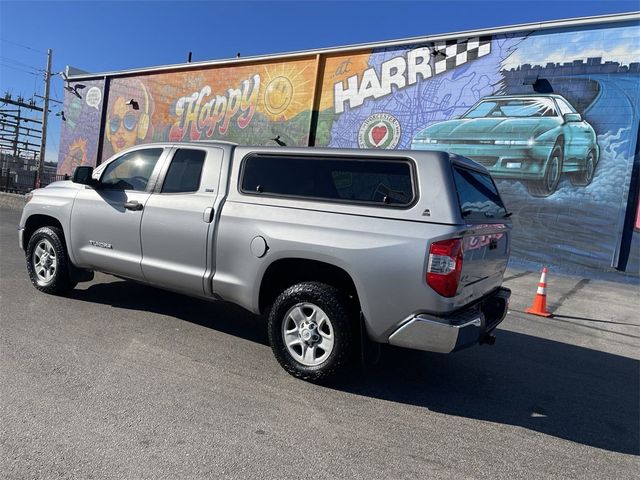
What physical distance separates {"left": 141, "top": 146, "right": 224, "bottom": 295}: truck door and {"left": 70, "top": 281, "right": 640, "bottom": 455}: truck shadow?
85 centimetres

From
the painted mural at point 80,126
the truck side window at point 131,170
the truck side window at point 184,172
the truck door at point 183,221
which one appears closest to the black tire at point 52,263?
the truck side window at point 131,170

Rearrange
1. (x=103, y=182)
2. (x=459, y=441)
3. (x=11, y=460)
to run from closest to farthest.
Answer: (x=11, y=460) → (x=459, y=441) → (x=103, y=182)

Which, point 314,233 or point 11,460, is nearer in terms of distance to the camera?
point 11,460

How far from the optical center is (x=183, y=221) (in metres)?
4.43

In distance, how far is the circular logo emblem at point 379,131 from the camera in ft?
48.9

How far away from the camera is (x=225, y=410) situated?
3217mm

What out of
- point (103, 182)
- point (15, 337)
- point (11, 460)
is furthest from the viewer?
point (103, 182)

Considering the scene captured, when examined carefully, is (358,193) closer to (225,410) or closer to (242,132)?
(225,410)

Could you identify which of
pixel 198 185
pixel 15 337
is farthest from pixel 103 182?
pixel 15 337

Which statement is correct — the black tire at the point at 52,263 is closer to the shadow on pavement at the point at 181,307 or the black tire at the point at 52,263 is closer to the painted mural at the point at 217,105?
the shadow on pavement at the point at 181,307

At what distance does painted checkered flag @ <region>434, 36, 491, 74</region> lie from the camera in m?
13.4

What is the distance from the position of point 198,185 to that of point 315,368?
6.79 feet

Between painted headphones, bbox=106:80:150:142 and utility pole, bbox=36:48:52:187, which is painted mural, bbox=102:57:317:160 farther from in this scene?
utility pole, bbox=36:48:52:187

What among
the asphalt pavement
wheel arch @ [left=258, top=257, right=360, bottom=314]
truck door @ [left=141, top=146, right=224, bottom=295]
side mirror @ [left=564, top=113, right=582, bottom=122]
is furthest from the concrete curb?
side mirror @ [left=564, top=113, right=582, bottom=122]
